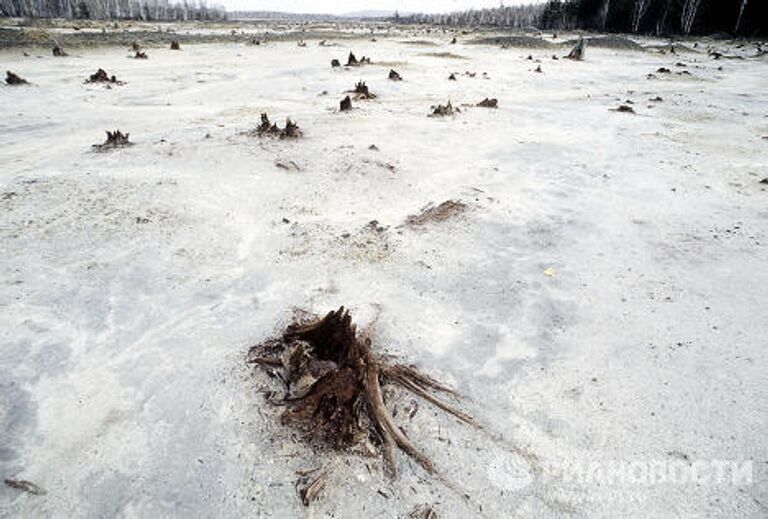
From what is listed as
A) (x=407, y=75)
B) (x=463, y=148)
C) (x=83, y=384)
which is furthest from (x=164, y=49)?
(x=83, y=384)

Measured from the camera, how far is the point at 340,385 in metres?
3.23

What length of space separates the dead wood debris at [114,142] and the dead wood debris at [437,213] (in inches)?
219

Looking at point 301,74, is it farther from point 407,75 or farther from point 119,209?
point 119,209

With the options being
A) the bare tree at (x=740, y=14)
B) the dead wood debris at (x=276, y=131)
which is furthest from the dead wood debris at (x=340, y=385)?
the bare tree at (x=740, y=14)

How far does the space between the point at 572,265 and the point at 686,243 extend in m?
1.69

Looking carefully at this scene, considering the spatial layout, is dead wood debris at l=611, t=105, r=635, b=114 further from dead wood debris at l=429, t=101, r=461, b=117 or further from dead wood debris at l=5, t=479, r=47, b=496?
dead wood debris at l=5, t=479, r=47, b=496

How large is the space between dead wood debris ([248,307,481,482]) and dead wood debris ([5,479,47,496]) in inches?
55.3

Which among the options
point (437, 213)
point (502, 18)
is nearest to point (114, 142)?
point (437, 213)

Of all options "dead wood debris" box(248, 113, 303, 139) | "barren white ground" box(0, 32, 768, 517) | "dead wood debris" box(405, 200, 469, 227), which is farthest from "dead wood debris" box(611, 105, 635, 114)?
"dead wood debris" box(248, 113, 303, 139)

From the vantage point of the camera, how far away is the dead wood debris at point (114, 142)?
815 centimetres

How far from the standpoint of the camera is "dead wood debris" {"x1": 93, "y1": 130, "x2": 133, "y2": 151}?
8.15 m

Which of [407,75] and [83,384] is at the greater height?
[407,75]

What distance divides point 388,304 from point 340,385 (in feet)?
4.63

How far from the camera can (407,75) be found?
1842cm
